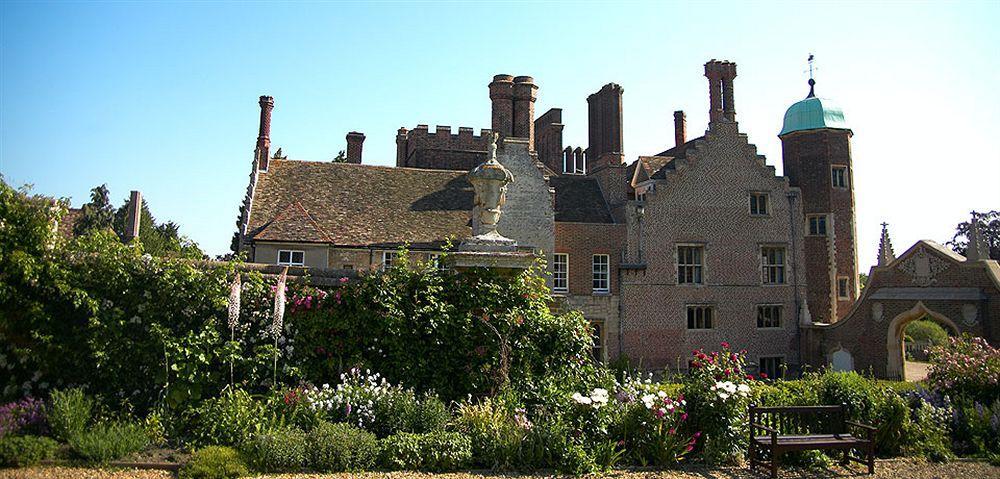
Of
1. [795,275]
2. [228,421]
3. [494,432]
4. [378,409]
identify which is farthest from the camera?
[795,275]

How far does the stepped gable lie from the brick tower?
14.4 meters

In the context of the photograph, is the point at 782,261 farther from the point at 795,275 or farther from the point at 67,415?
the point at 67,415

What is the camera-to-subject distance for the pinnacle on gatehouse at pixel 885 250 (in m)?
22.8

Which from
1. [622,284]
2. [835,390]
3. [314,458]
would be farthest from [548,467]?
[622,284]

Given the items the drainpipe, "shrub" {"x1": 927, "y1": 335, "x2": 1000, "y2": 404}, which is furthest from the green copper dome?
"shrub" {"x1": 927, "y1": 335, "x2": 1000, "y2": 404}

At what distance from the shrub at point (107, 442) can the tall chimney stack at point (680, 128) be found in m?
27.9

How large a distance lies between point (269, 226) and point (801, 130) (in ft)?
72.6

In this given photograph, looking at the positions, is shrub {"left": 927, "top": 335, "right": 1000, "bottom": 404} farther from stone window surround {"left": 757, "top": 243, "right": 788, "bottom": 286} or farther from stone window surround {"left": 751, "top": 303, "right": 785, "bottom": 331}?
stone window surround {"left": 757, "top": 243, "right": 788, "bottom": 286}

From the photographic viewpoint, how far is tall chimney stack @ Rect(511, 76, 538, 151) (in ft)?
81.8

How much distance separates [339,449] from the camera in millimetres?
7148

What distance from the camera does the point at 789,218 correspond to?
88.6ft

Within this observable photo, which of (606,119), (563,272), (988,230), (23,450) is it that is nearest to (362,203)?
(563,272)

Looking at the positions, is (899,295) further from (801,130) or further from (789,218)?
(801,130)

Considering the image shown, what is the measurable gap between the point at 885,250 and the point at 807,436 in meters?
17.6
